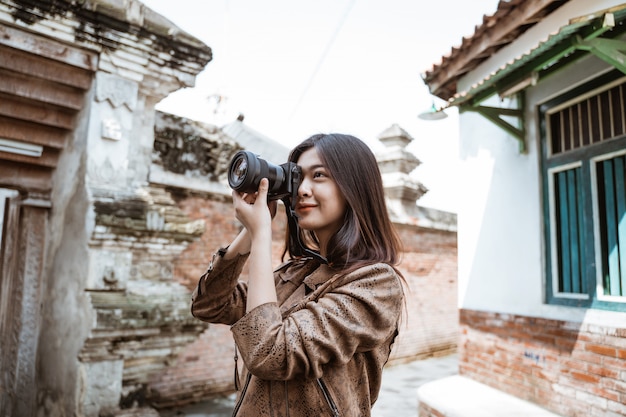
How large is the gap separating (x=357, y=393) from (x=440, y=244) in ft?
23.8

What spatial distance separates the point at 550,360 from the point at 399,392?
2.62 m

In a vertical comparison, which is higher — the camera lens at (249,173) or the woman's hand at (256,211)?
the camera lens at (249,173)

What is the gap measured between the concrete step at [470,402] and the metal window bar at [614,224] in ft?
3.69

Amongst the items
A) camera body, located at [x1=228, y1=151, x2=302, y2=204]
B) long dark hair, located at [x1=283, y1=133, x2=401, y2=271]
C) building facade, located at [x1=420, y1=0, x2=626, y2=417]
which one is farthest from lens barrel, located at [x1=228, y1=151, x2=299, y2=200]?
building facade, located at [x1=420, y1=0, x2=626, y2=417]

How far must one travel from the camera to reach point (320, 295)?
3.87 ft

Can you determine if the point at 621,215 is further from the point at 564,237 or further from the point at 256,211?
the point at 256,211

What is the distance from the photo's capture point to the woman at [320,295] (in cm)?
104

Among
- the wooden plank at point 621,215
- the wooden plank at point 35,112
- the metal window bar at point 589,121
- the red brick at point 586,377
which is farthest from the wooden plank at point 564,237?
the wooden plank at point 35,112

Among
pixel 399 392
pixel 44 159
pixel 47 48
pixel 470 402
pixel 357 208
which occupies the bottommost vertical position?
pixel 399 392

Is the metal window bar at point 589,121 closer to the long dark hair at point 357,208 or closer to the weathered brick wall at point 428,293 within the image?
the long dark hair at point 357,208

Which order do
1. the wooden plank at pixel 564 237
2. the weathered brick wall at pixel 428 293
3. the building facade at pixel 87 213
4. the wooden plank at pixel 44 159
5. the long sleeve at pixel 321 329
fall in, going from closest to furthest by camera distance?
1. the long sleeve at pixel 321 329
2. the building facade at pixel 87 213
3. the wooden plank at pixel 44 159
4. the wooden plank at pixel 564 237
5. the weathered brick wall at pixel 428 293

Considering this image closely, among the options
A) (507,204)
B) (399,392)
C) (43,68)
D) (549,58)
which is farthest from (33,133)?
(399,392)

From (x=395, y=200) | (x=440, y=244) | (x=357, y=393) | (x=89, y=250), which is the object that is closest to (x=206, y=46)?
(x=89, y=250)

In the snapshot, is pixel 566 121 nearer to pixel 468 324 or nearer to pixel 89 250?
pixel 468 324
